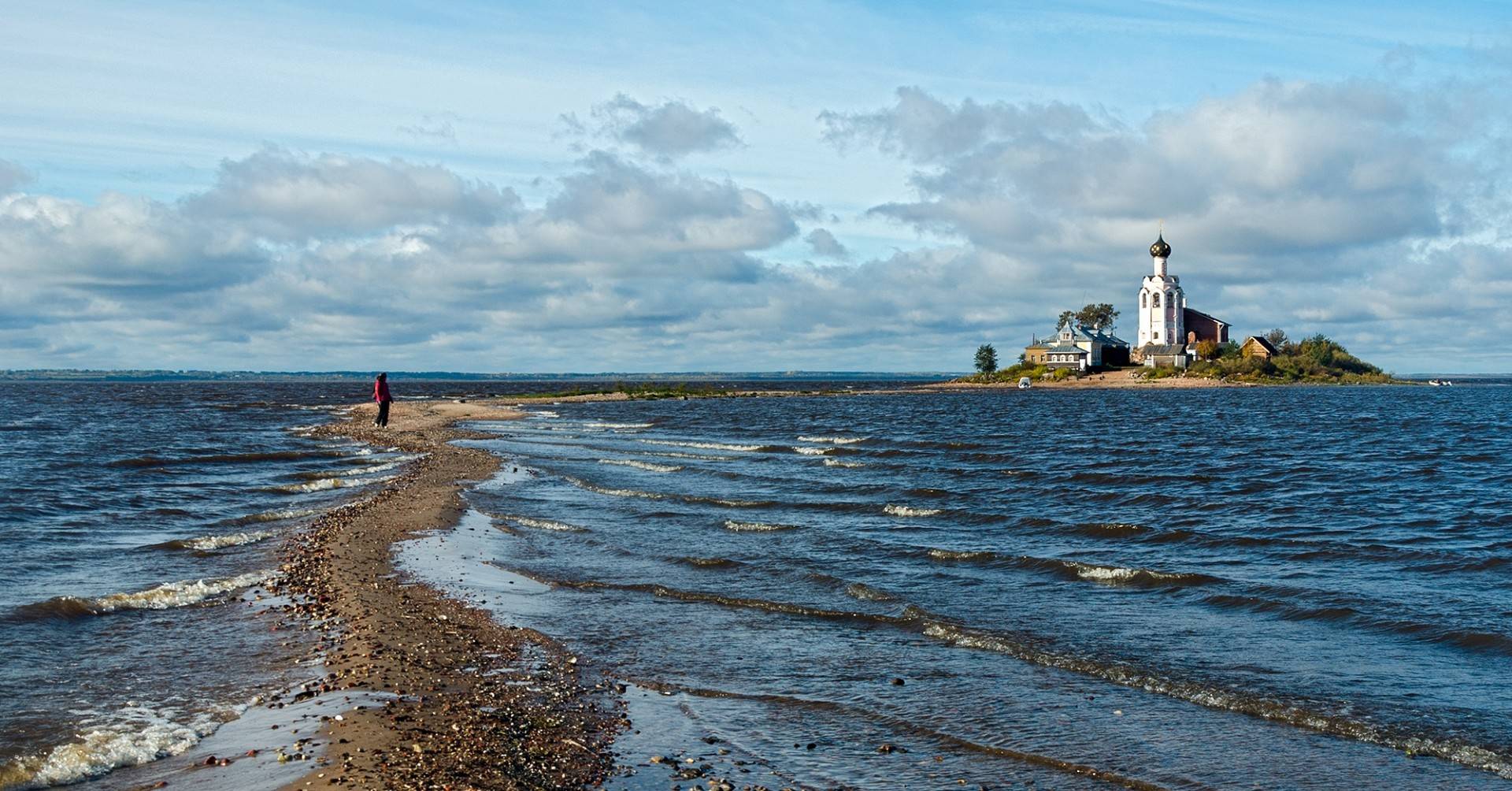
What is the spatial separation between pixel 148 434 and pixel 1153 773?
62.8 metres

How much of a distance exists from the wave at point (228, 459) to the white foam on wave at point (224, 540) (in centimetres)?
2039

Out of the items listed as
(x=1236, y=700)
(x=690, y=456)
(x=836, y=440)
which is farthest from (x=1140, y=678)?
(x=836, y=440)

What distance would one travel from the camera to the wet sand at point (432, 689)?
9820 millimetres

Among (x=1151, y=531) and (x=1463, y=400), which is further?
(x=1463, y=400)

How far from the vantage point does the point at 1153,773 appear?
10.5 metres

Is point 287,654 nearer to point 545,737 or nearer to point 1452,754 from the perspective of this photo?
point 545,737

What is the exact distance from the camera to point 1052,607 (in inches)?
712

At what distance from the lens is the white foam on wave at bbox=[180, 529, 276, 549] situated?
75.8 feet

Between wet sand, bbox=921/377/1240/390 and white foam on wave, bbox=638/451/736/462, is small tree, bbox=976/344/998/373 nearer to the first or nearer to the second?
wet sand, bbox=921/377/1240/390

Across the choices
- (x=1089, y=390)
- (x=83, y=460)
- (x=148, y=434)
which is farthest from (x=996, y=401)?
(x=83, y=460)

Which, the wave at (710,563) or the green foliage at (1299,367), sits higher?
the green foliage at (1299,367)

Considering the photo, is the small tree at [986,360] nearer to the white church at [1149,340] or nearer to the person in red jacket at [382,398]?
the white church at [1149,340]

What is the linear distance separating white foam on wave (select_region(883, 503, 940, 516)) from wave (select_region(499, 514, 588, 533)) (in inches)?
343

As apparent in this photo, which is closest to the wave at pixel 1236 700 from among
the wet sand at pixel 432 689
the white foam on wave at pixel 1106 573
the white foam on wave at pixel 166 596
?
the white foam on wave at pixel 1106 573
